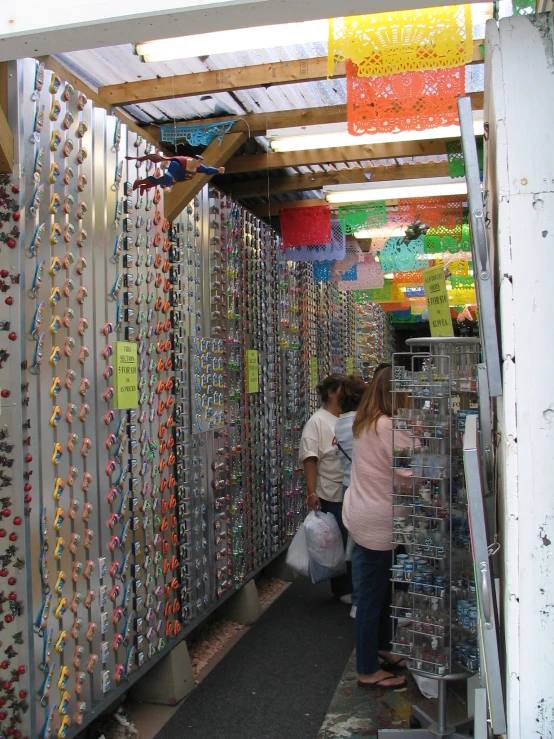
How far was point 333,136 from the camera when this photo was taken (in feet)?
16.4

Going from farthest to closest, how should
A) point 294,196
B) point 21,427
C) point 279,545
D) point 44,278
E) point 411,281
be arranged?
1. point 411,281
2. point 294,196
3. point 279,545
4. point 44,278
5. point 21,427

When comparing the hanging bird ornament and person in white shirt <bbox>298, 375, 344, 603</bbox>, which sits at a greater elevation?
the hanging bird ornament

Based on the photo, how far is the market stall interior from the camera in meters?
2.89

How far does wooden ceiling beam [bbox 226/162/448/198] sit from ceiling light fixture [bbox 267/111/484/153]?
2.63ft

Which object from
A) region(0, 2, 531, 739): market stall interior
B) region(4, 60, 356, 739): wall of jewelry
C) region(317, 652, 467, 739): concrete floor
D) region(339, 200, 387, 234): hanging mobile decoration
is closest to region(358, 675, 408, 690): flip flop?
region(317, 652, 467, 739): concrete floor

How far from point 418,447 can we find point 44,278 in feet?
6.32

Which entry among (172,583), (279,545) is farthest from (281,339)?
(172,583)

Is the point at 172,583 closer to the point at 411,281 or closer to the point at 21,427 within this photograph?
the point at 21,427

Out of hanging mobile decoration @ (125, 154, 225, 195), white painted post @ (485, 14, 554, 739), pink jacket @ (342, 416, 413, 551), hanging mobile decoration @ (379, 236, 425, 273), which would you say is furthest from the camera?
hanging mobile decoration @ (379, 236, 425, 273)

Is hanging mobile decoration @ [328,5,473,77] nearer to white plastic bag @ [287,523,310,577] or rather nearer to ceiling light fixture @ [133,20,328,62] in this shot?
ceiling light fixture @ [133,20,328,62]

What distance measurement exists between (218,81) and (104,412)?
2.01 meters

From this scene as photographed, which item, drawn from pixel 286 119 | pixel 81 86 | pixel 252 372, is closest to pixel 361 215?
pixel 252 372

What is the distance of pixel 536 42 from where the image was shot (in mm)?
1709

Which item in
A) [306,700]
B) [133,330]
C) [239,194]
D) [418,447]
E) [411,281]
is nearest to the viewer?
[418,447]
